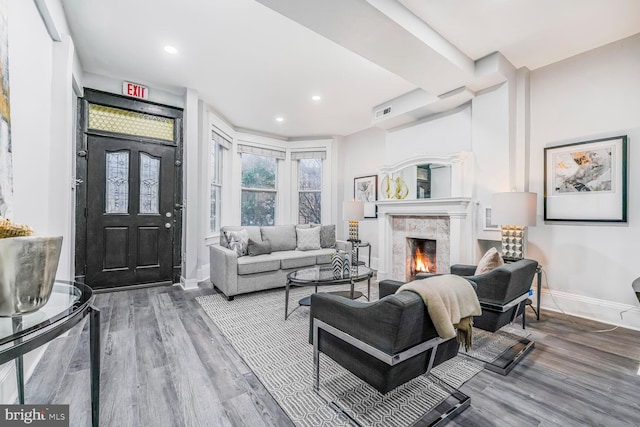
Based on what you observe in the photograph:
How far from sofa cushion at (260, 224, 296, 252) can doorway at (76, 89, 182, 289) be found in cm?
129

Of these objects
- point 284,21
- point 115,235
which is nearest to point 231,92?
point 284,21

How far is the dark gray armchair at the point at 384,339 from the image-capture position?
4.10 feet

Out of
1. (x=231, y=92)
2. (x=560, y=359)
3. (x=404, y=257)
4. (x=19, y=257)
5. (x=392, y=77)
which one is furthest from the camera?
(x=404, y=257)

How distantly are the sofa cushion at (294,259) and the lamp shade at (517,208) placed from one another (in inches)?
99.3

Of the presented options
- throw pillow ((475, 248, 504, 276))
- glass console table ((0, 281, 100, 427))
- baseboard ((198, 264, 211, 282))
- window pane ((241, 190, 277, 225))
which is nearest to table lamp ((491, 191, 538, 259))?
throw pillow ((475, 248, 504, 276))

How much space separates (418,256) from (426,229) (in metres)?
0.52

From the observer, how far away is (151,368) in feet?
6.55

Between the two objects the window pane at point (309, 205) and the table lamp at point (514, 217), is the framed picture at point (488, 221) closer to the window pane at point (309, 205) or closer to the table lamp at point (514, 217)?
the table lamp at point (514, 217)

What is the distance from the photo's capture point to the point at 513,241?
120 inches

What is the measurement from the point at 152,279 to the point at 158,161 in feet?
5.57

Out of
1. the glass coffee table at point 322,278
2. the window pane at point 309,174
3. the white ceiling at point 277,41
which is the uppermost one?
the white ceiling at point 277,41

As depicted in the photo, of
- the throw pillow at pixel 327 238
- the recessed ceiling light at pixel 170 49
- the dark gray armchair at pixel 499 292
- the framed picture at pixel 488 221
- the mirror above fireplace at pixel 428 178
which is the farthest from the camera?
the throw pillow at pixel 327 238

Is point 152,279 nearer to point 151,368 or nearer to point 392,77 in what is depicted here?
Answer: point 151,368

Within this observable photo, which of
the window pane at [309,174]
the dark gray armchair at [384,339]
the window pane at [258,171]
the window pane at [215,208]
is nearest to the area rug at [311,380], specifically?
the dark gray armchair at [384,339]
